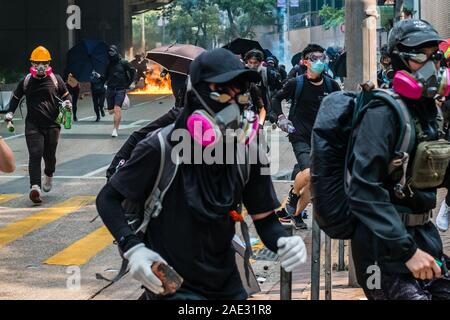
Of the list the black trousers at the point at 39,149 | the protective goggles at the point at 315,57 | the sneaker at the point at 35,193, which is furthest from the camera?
the black trousers at the point at 39,149

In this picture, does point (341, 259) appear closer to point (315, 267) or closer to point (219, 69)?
point (315, 267)

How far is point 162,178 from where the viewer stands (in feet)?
14.0

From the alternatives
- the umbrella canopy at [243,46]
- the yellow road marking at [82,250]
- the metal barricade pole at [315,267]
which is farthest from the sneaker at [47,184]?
the metal barricade pole at [315,267]

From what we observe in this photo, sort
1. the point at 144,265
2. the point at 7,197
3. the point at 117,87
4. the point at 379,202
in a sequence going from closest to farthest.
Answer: the point at 144,265
the point at 379,202
the point at 7,197
the point at 117,87

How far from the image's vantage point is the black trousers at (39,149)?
1259 centimetres

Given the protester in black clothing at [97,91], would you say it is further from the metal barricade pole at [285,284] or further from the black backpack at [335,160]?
the black backpack at [335,160]

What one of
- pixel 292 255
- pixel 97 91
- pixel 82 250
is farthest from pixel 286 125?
pixel 97 91

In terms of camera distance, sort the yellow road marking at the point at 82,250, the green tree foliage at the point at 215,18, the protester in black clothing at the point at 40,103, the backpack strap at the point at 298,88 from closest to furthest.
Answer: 1. the yellow road marking at the point at 82,250
2. the backpack strap at the point at 298,88
3. the protester in black clothing at the point at 40,103
4. the green tree foliage at the point at 215,18

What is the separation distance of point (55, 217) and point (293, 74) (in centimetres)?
694

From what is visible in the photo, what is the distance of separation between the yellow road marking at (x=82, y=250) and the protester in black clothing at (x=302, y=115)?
6.33ft

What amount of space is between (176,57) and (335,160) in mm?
4484

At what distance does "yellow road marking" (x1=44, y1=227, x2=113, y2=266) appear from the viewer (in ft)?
30.2
